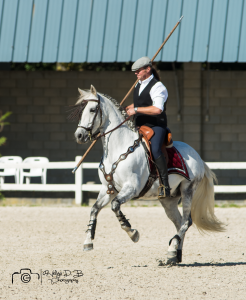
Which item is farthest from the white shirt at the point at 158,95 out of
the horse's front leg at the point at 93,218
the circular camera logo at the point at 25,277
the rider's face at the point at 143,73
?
the circular camera logo at the point at 25,277

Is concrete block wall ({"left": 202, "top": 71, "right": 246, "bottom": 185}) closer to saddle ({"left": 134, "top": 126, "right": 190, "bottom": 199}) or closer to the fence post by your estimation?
the fence post

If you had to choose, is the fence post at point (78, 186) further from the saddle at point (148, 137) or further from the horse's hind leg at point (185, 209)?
the saddle at point (148, 137)

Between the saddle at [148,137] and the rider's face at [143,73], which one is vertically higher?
the rider's face at [143,73]

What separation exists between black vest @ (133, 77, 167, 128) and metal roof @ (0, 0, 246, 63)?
6.61 m

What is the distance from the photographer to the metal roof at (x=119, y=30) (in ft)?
40.9

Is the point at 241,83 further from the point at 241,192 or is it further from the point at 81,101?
the point at 81,101

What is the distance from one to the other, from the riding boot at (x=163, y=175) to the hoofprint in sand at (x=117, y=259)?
3.24 ft

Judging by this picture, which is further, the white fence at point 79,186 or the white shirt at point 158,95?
the white fence at point 79,186

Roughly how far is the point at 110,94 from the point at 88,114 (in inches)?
360

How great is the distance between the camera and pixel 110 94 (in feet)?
47.7

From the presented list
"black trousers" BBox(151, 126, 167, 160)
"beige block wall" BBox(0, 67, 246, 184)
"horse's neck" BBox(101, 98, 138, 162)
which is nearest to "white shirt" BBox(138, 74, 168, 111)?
"black trousers" BBox(151, 126, 167, 160)

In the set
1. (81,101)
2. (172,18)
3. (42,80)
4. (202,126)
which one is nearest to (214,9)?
(172,18)

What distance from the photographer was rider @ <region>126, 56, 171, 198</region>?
5.69 meters

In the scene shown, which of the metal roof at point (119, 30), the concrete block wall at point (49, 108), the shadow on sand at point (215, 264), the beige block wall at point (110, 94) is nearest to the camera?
the shadow on sand at point (215, 264)
